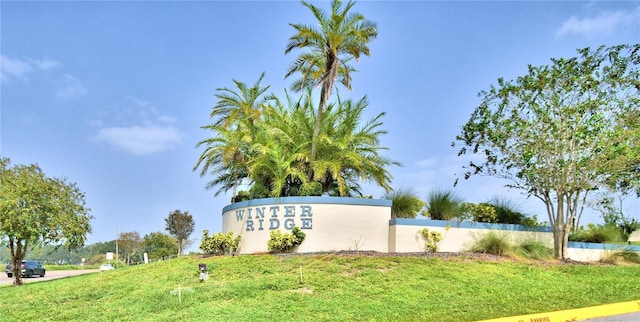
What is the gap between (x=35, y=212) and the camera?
2197 centimetres

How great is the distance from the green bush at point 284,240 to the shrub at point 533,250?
7.30 meters

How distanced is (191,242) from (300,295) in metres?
51.7

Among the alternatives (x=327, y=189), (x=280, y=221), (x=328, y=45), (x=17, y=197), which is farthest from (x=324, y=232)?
(x=17, y=197)

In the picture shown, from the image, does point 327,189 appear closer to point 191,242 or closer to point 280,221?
point 280,221

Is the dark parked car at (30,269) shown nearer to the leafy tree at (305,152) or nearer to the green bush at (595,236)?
the leafy tree at (305,152)

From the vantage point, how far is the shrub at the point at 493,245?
1664cm

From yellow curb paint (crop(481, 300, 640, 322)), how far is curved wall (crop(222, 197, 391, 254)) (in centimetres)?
800

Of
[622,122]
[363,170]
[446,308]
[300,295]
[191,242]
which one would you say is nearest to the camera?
[446,308]

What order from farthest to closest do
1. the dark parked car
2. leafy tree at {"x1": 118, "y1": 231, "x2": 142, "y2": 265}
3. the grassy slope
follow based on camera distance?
leafy tree at {"x1": 118, "y1": 231, "x2": 142, "y2": 265} → the dark parked car → the grassy slope

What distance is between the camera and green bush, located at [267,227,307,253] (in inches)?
664

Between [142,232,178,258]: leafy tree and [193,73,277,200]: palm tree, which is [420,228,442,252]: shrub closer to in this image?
[193,73,277,200]: palm tree

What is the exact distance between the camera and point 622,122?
1712 cm

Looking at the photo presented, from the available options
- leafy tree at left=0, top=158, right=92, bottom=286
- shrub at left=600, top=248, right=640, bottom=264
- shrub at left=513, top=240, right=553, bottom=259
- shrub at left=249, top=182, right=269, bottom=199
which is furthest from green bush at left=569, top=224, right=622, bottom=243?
leafy tree at left=0, top=158, right=92, bottom=286

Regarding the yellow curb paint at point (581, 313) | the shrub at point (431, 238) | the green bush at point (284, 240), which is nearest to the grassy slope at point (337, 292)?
the yellow curb paint at point (581, 313)
